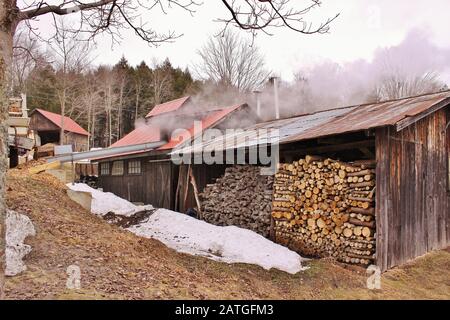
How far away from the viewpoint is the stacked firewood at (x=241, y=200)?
9.81 meters

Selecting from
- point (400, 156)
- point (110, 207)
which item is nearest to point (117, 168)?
point (110, 207)

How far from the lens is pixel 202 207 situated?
12.4 meters

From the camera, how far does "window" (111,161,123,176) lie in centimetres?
1805

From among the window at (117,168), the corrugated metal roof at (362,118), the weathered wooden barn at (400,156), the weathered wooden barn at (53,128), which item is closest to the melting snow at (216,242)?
the weathered wooden barn at (400,156)

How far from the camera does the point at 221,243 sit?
8516 mm

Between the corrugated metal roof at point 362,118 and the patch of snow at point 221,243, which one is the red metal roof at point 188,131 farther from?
the patch of snow at point 221,243

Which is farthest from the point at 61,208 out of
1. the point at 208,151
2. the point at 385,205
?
the point at 385,205

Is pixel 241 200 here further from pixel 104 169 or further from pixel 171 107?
pixel 104 169

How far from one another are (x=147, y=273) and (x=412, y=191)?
5957mm

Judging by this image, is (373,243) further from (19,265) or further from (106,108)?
(106,108)

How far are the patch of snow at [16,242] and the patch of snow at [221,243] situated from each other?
10.0 feet

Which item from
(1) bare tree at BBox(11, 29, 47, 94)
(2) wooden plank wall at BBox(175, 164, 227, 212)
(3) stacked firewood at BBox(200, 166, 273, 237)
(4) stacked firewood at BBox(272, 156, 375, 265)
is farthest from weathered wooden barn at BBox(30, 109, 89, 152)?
(4) stacked firewood at BBox(272, 156, 375, 265)

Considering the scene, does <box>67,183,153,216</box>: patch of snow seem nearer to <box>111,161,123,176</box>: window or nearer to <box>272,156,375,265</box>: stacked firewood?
<box>111,161,123,176</box>: window

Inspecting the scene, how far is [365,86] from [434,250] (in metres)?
12.4
